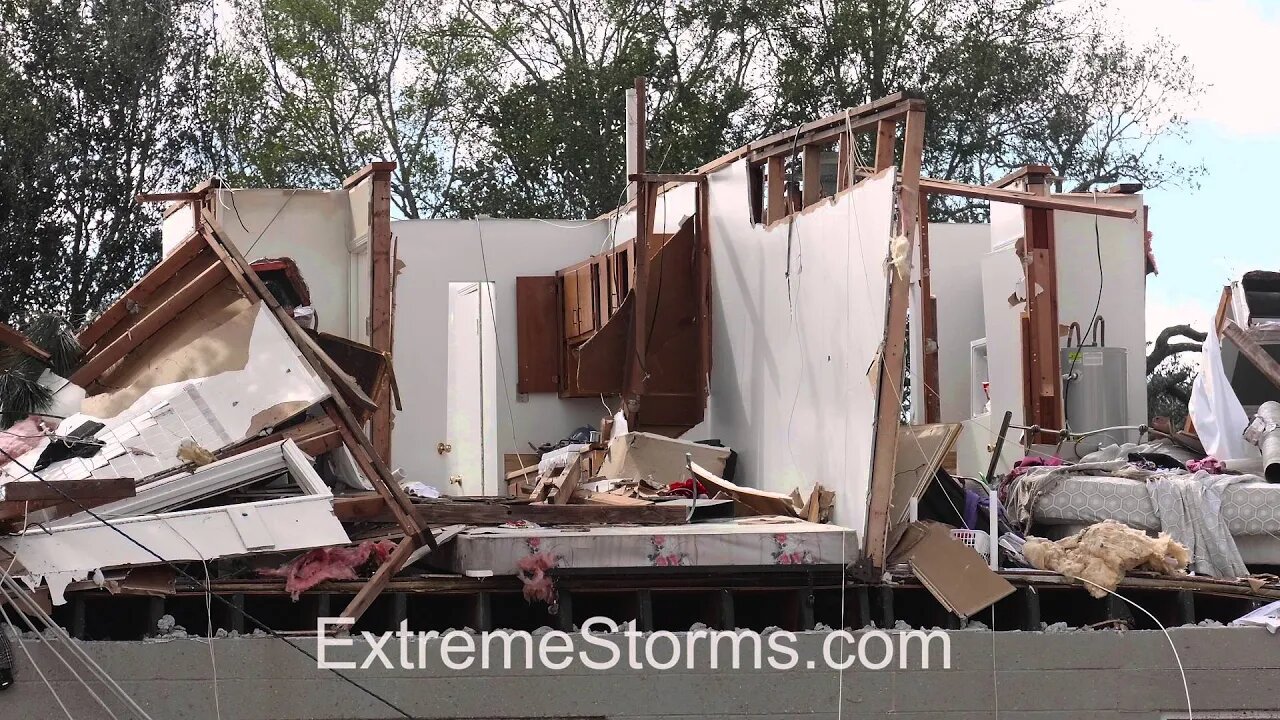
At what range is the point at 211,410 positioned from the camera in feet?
26.2

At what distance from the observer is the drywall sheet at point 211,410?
25.2 feet

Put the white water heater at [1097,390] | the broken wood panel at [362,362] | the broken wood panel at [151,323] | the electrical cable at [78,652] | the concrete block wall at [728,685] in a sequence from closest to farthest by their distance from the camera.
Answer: the electrical cable at [78,652] → the concrete block wall at [728,685] → the broken wood panel at [151,323] → the broken wood panel at [362,362] → the white water heater at [1097,390]

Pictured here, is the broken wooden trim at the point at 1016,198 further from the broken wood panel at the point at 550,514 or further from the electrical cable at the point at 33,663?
the electrical cable at the point at 33,663

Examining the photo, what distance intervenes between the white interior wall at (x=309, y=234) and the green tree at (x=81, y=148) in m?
12.3

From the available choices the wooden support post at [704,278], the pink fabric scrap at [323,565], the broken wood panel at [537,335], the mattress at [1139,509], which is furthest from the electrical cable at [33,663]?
the broken wood panel at [537,335]

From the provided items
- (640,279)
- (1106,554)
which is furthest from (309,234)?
(1106,554)

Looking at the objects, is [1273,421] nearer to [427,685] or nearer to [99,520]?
[427,685]

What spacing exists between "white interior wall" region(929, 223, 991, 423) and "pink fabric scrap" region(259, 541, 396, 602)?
818 cm

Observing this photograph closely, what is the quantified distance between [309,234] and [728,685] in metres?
7.52

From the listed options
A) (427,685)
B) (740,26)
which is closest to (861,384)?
(427,685)

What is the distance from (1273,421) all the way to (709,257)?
403 cm

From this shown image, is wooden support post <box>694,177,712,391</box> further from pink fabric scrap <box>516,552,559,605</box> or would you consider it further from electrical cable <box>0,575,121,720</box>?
electrical cable <box>0,575,121,720</box>

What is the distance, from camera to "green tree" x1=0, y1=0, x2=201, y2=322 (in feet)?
80.2

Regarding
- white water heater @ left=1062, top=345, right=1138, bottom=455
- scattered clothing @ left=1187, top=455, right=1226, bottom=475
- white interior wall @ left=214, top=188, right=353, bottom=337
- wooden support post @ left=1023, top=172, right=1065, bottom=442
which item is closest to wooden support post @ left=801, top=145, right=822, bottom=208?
scattered clothing @ left=1187, top=455, right=1226, bottom=475
